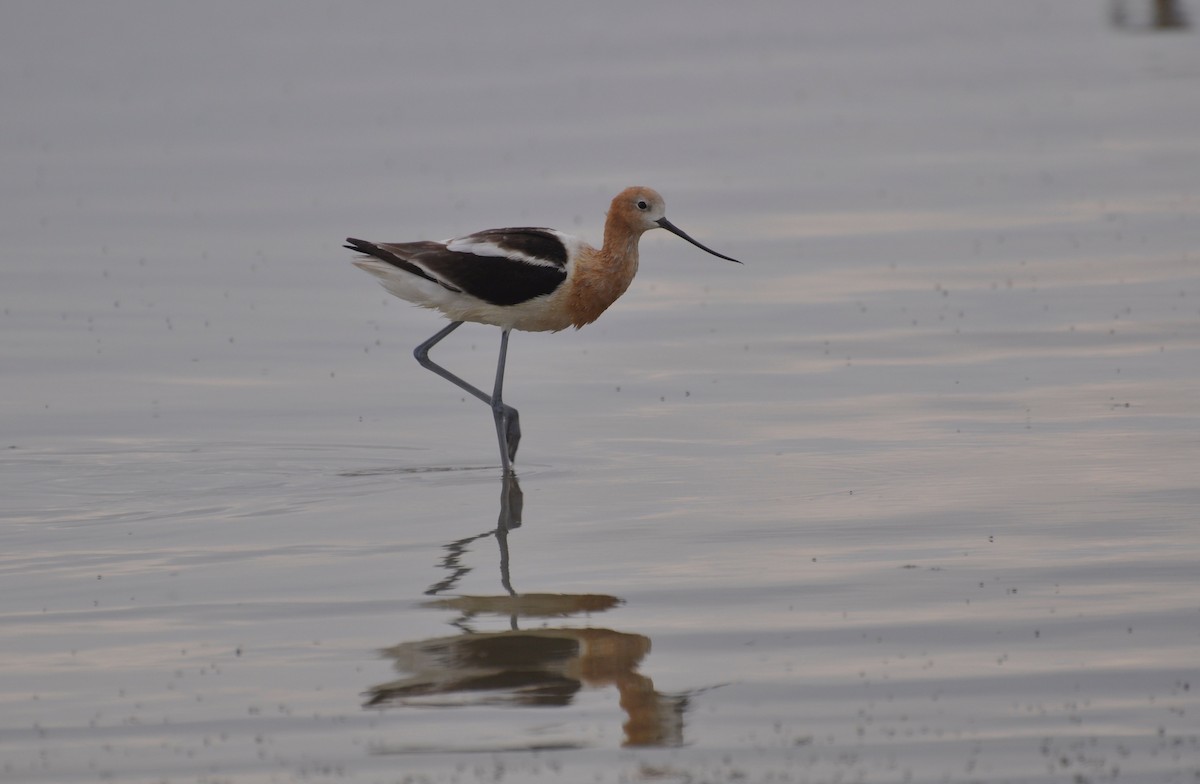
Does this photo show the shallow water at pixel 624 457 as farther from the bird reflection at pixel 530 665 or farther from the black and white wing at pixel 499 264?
the black and white wing at pixel 499 264

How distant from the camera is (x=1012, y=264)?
15.2 m

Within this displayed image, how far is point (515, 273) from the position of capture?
10.7 meters

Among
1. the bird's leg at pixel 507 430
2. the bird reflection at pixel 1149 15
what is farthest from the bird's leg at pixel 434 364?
the bird reflection at pixel 1149 15

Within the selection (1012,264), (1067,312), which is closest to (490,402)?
(1067,312)

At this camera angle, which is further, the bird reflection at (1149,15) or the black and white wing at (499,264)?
the bird reflection at (1149,15)

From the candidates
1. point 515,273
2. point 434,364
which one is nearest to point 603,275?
point 515,273

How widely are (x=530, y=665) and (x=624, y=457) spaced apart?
3.18 metres

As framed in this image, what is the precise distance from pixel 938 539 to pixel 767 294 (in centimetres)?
589

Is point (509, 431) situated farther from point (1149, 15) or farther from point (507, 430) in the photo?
point (1149, 15)

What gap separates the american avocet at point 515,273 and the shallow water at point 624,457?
0.68 metres

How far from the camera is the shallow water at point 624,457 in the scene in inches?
271

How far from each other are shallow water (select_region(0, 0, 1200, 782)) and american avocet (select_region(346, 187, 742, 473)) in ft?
2.23

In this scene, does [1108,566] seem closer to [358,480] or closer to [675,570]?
[675,570]

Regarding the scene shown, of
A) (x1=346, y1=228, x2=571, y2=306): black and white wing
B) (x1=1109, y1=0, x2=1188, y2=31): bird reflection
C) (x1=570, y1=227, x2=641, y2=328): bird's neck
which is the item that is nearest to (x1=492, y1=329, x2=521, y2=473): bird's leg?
(x1=346, y1=228, x2=571, y2=306): black and white wing
